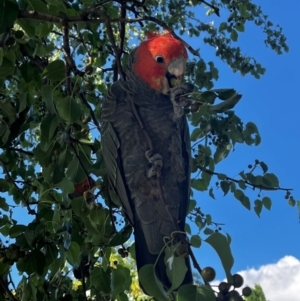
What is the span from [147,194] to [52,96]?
0.89 ft

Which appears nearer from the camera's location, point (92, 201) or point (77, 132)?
point (92, 201)

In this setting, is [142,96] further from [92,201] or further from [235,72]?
[235,72]

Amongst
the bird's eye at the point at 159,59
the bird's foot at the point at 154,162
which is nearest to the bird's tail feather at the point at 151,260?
the bird's foot at the point at 154,162

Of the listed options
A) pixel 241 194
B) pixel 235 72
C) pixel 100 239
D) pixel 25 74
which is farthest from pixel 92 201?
pixel 235 72

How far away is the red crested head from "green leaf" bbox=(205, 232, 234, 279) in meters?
0.33

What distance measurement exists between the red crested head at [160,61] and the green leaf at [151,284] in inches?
13.7

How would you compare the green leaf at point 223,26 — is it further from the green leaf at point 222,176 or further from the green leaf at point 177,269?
the green leaf at point 177,269

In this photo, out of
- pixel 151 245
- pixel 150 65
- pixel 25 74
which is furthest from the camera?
pixel 25 74

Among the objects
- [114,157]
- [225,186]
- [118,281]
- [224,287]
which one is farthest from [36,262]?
[225,186]

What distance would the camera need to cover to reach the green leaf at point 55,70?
98 centimetres

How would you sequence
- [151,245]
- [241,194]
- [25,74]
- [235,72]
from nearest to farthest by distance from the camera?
[151,245], [25,74], [241,194], [235,72]

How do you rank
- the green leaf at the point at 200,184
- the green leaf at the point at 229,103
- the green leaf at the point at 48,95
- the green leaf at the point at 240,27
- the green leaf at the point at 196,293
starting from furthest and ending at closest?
the green leaf at the point at 240,27
the green leaf at the point at 200,184
the green leaf at the point at 48,95
the green leaf at the point at 229,103
the green leaf at the point at 196,293

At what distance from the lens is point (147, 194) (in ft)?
2.98

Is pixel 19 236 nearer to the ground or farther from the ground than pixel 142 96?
nearer to the ground
